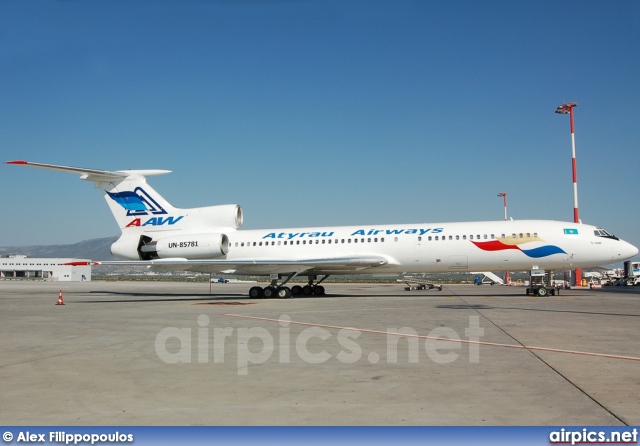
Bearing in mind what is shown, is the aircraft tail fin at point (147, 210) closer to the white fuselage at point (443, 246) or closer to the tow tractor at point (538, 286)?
the white fuselage at point (443, 246)

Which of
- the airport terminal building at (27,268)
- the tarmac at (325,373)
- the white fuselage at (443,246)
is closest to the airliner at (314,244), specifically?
the white fuselage at (443,246)

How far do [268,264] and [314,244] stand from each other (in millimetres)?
2859

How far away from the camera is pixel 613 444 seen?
14.8 ft

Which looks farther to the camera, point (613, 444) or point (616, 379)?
point (616, 379)

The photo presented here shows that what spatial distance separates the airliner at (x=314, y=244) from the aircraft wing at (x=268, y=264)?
49 millimetres

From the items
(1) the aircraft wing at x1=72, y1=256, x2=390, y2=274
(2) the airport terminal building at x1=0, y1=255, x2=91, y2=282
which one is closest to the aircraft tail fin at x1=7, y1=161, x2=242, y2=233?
(1) the aircraft wing at x1=72, y1=256, x2=390, y2=274

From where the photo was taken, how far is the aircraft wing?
82.9 feet

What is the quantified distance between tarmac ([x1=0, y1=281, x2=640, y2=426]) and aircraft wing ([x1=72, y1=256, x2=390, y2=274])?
449 inches

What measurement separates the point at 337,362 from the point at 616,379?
3820 mm

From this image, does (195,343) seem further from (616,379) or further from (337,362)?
(616,379)

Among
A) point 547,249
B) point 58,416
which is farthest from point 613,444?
point 547,249

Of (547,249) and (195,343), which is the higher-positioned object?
(547,249)

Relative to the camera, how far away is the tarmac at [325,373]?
5.35 m

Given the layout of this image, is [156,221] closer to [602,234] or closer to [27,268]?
[602,234]
